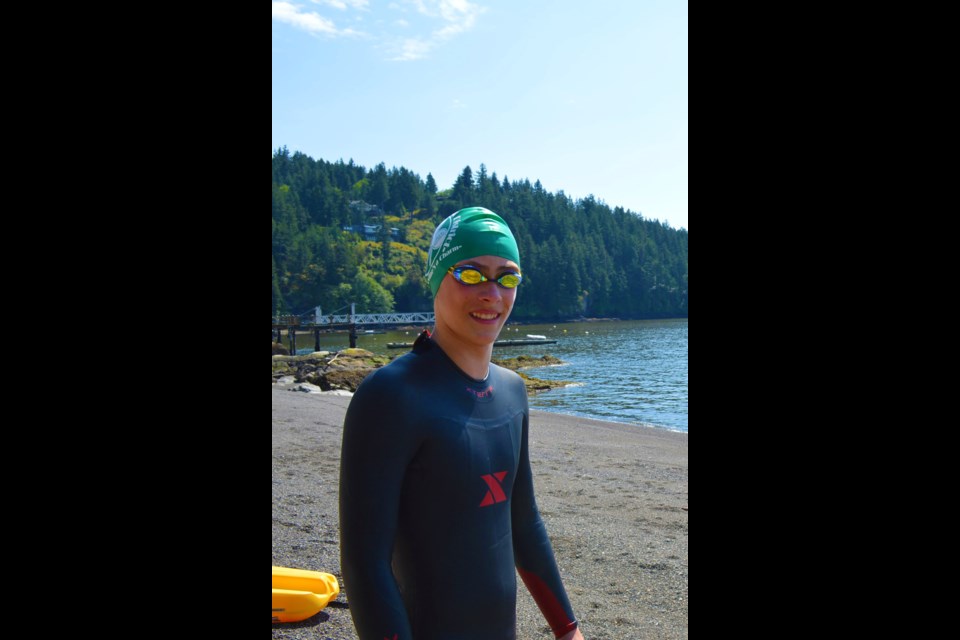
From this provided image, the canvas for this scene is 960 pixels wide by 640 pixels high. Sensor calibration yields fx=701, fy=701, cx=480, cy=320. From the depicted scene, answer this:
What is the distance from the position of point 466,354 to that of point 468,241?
429 mm

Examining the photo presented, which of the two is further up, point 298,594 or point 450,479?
point 450,479

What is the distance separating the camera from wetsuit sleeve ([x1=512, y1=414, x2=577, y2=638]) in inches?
110

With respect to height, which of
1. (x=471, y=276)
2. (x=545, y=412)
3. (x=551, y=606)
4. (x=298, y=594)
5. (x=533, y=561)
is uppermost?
(x=471, y=276)

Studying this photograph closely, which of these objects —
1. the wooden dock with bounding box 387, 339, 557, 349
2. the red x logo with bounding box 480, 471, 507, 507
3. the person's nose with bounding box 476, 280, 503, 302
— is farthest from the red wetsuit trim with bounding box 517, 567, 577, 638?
the wooden dock with bounding box 387, 339, 557, 349

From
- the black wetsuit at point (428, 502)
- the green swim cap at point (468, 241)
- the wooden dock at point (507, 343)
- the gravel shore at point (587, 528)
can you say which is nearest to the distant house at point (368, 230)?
the wooden dock at point (507, 343)

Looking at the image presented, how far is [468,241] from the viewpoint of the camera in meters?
2.66

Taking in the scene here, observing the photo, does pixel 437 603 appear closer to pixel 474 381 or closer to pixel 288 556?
pixel 474 381

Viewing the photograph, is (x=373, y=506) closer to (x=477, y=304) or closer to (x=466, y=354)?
(x=466, y=354)

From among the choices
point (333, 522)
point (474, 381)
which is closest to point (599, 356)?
point (333, 522)

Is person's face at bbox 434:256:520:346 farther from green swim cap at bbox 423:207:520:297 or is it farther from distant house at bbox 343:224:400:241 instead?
distant house at bbox 343:224:400:241

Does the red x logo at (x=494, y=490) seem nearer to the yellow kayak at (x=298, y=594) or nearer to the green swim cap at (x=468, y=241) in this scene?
the green swim cap at (x=468, y=241)

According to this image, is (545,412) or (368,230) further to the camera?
(368,230)

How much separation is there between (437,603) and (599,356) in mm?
49257

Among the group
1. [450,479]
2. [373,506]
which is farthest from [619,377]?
[373,506]
